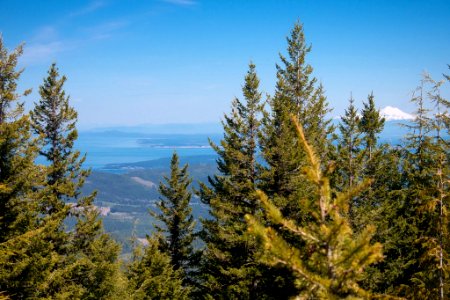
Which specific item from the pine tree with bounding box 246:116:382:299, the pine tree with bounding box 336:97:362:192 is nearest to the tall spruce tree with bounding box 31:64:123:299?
the pine tree with bounding box 336:97:362:192

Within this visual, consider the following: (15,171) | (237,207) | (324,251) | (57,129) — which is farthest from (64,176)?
(324,251)

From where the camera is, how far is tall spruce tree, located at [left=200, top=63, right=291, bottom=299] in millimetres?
18469

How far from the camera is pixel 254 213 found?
19547mm

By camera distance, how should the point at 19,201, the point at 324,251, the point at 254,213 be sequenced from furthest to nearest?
1. the point at 254,213
2. the point at 19,201
3. the point at 324,251

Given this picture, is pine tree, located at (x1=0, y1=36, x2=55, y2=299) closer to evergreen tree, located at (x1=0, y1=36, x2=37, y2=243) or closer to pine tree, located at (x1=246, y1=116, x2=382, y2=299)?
evergreen tree, located at (x1=0, y1=36, x2=37, y2=243)

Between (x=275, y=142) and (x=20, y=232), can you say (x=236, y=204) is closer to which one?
(x=275, y=142)

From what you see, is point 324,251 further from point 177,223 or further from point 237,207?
point 177,223

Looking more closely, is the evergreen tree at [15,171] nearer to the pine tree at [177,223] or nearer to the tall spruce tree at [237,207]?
the tall spruce tree at [237,207]

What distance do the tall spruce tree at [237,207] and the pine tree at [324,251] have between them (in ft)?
38.5

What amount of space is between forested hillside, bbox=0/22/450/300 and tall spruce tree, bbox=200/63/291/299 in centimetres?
8

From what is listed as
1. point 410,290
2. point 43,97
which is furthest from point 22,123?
point 410,290

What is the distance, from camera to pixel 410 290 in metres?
11.1

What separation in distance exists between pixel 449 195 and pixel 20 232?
15850 mm

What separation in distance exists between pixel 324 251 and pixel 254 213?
1411 centimetres
